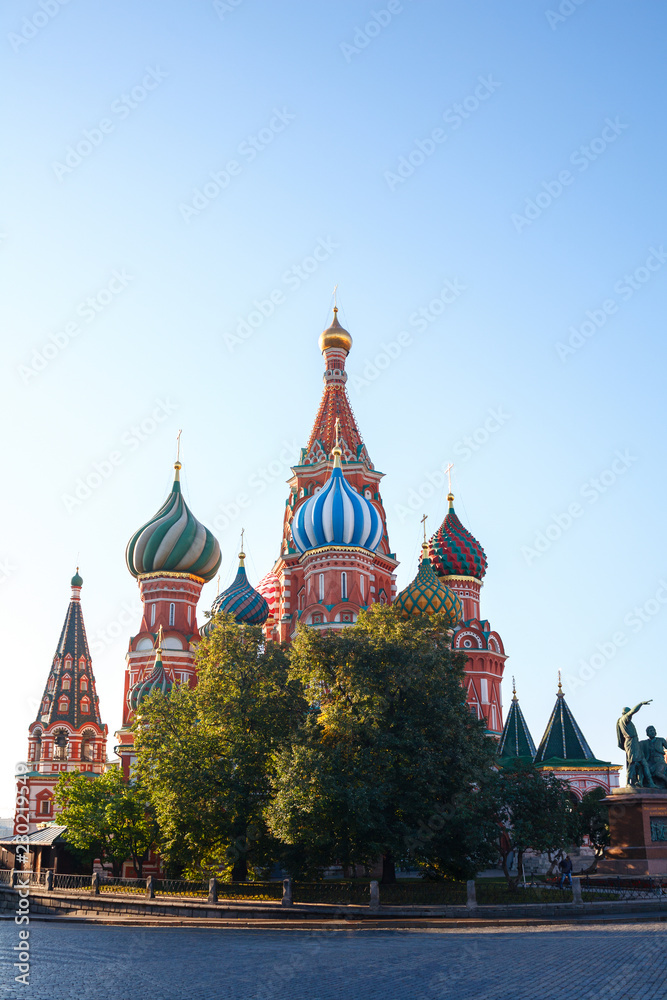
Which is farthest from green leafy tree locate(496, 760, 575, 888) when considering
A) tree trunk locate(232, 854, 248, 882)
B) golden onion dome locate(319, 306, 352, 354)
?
golden onion dome locate(319, 306, 352, 354)

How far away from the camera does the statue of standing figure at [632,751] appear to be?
28125mm

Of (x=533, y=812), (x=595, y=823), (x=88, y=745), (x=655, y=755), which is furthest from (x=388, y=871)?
(x=88, y=745)

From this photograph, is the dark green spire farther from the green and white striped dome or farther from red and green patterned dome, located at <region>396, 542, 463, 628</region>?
the green and white striped dome

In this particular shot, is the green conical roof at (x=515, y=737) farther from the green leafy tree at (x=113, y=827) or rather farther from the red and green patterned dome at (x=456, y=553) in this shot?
the green leafy tree at (x=113, y=827)

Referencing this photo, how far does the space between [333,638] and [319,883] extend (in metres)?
7.14

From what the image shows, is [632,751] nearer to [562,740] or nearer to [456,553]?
[562,740]

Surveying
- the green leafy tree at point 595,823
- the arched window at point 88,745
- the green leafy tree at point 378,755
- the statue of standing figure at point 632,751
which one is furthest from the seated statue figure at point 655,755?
the arched window at point 88,745

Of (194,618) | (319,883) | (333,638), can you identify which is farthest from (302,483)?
(319,883)

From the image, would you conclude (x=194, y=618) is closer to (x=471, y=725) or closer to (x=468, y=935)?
(x=471, y=725)

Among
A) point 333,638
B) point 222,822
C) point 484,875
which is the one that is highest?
point 333,638

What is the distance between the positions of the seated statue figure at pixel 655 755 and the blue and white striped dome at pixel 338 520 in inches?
782

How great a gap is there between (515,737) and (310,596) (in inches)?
541

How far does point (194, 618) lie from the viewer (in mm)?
54688

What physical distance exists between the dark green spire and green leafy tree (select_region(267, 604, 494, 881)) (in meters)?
19.8
